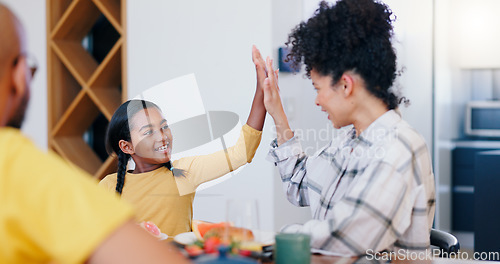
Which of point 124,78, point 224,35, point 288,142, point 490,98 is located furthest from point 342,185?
point 490,98

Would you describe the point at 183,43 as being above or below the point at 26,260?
above

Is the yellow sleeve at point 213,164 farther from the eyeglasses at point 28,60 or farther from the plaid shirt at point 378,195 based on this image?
the eyeglasses at point 28,60

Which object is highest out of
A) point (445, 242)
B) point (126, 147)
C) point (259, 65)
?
point (259, 65)

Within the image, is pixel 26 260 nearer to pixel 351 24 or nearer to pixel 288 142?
pixel 351 24

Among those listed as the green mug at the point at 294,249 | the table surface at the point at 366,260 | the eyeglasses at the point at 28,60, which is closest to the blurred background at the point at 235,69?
the table surface at the point at 366,260

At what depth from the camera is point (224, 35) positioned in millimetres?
2260

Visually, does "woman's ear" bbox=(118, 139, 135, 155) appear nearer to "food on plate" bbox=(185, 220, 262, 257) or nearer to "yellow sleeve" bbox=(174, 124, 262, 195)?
"yellow sleeve" bbox=(174, 124, 262, 195)

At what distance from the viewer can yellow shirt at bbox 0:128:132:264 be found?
1.77 ft

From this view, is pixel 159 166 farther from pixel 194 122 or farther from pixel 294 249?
pixel 294 249

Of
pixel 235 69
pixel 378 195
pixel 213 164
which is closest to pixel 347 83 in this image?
pixel 378 195

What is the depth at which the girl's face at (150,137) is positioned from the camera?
1702mm

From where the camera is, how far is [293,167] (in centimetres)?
148

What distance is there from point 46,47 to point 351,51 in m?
2.05

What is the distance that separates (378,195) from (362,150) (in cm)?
17
